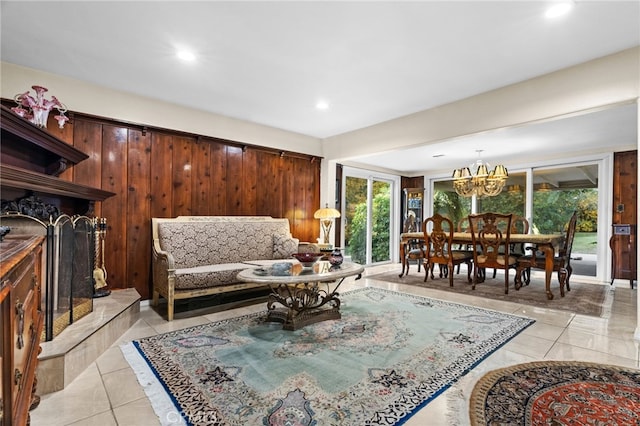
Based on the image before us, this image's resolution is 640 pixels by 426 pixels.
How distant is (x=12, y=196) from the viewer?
2.15 m

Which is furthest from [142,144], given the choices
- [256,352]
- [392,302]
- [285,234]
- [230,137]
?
[392,302]

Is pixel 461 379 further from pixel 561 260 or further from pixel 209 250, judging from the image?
pixel 561 260

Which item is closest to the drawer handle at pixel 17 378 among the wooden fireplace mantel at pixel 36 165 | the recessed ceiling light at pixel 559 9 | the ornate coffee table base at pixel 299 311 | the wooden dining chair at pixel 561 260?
the wooden fireplace mantel at pixel 36 165

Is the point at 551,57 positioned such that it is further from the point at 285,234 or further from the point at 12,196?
the point at 12,196

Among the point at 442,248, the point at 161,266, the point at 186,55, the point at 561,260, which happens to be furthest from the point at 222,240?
the point at 561,260

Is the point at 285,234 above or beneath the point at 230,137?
beneath

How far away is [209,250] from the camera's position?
3895 mm

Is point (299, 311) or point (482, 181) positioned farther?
A: point (482, 181)

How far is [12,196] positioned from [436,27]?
3289 millimetres

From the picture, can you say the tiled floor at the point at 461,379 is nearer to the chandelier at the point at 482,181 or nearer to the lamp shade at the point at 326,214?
the chandelier at the point at 482,181

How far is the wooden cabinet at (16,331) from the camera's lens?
2.58 ft

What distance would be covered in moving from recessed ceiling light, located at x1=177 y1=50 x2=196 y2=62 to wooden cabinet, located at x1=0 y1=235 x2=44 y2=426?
7.04 feet

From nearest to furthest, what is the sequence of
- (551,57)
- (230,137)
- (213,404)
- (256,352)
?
(213,404) < (256,352) < (551,57) < (230,137)

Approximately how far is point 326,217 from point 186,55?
315cm
